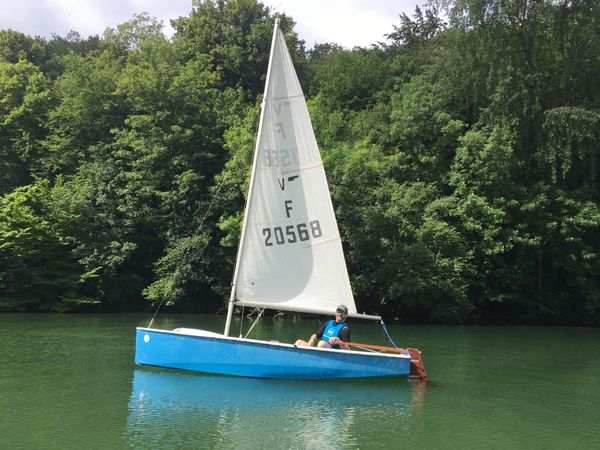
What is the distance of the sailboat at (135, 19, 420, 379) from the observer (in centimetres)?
1341

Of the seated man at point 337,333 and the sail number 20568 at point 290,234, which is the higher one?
the sail number 20568 at point 290,234

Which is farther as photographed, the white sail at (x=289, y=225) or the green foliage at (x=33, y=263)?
the green foliage at (x=33, y=263)

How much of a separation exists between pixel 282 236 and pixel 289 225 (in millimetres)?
292

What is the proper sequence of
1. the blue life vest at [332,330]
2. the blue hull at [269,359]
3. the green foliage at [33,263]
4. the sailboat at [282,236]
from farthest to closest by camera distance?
the green foliage at [33,263] → the sailboat at [282,236] → the blue life vest at [332,330] → the blue hull at [269,359]

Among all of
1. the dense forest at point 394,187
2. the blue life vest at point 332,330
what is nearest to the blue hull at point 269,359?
the blue life vest at point 332,330

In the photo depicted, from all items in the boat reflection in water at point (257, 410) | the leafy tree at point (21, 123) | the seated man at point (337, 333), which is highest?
the leafy tree at point (21, 123)

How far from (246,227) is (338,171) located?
1809 cm

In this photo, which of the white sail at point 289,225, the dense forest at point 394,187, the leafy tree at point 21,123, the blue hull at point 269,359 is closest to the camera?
the blue hull at point 269,359

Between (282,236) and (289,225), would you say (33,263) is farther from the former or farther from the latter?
(289,225)

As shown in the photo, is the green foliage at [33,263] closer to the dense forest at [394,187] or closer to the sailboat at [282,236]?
the dense forest at [394,187]

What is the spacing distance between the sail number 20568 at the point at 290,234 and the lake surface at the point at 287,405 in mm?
3054

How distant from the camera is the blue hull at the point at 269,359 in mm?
12992

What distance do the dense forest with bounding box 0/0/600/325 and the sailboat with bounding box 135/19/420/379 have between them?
12.0 m

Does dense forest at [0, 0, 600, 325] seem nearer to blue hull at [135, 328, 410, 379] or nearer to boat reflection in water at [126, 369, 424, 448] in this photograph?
blue hull at [135, 328, 410, 379]
